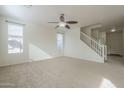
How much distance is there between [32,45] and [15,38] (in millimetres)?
1080

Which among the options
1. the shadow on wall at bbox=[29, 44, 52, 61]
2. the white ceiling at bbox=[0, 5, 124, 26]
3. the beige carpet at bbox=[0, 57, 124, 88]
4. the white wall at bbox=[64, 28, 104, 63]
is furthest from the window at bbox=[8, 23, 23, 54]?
the white wall at bbox=[64, 28, 104, 63]

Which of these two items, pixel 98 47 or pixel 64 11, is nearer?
pixel 64 11

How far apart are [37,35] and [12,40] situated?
1606mm

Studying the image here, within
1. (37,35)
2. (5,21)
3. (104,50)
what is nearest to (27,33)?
(37,35)

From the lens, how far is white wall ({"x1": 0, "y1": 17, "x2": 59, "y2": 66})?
451cm

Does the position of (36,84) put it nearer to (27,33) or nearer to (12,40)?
(12,40)

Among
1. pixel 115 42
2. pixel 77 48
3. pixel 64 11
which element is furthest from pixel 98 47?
pixel 115 42

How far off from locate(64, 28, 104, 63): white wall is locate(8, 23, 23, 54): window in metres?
3.95

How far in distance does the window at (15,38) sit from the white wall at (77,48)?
12.9ft

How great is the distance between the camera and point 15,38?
4.98 metres

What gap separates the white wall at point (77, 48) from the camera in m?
6.09

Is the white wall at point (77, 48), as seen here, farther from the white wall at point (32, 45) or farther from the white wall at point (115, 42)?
the white wall at point (115, 42)

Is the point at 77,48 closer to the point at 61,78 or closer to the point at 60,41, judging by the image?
the point at 60,41

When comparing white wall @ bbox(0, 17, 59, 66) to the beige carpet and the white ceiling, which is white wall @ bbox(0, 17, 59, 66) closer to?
the beige carpet
